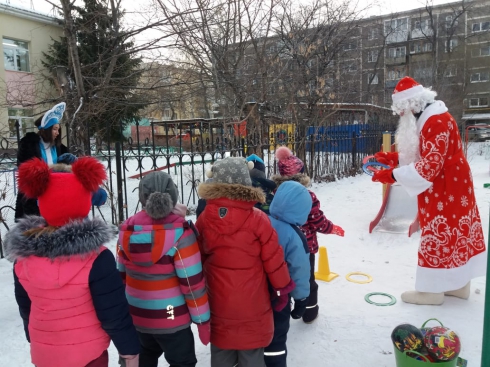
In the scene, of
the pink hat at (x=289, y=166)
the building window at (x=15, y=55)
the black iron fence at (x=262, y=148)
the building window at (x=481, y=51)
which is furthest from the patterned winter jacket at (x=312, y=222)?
the building window at (x=481, y=51)

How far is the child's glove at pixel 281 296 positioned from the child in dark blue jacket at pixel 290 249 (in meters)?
0.10

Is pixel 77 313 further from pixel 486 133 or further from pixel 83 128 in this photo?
pixel 486 133

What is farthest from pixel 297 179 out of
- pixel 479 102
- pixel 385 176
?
pixel 479 102

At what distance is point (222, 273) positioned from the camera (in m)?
2.01

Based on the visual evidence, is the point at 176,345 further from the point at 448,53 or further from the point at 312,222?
the point at 448,53

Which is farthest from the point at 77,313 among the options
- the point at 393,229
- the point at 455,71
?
the point at 455,71

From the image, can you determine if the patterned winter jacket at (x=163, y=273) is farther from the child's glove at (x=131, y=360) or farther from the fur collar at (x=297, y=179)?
the fur collar at (x=297, y=179)

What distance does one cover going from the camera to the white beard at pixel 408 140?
312cm

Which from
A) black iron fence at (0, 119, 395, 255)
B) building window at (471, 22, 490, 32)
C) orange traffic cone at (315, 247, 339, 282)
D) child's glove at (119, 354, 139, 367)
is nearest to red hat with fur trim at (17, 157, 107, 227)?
child's glove at (119, 354, 139, 367)

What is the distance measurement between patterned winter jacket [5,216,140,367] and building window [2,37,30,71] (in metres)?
20.8

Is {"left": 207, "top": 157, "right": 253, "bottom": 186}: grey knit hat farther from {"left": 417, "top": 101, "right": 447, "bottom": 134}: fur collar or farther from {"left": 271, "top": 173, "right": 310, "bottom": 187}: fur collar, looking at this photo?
{"left": 417, "top": 101, "right": 447, "bottom": 134}: fur collar

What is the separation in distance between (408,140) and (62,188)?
8.80 feet

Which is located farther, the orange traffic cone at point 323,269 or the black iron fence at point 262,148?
the black iron fence at point 262,148

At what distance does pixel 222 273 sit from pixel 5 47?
2143cm
